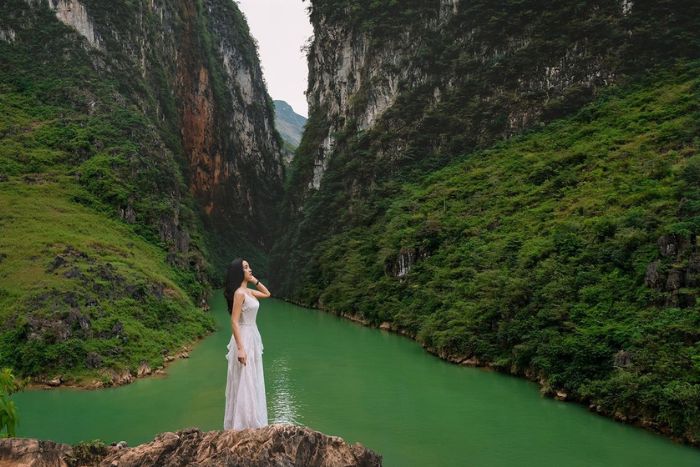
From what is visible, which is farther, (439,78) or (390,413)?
(439,78)

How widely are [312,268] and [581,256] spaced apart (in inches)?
980

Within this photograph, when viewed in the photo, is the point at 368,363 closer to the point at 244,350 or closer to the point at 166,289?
the point at 166,289

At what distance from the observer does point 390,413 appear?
14500 millimetres

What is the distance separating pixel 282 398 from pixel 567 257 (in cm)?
1046

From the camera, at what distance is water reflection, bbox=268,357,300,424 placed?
1386 cm

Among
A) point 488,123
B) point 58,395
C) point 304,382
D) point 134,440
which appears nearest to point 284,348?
point 304,382

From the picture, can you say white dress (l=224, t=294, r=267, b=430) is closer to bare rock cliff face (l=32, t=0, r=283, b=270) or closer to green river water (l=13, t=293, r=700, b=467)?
green river water (l=13, t=293, r=700, b=467)

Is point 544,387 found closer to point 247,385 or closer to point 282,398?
point 282,398

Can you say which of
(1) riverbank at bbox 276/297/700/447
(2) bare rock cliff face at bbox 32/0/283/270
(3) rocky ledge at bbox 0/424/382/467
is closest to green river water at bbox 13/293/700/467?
(1) riverbank at bbox 276/297/700/447

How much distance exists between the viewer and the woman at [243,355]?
19.8 ft

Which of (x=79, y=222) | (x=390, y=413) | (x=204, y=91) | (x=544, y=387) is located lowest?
(x=390, y=413)

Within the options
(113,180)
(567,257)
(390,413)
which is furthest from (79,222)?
(567,257)

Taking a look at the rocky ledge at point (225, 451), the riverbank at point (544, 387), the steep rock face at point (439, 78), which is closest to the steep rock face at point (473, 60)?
the steep rock face at point (439, 78)

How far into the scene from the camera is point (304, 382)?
1777cm
